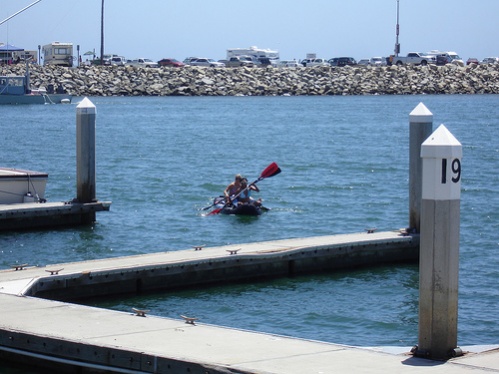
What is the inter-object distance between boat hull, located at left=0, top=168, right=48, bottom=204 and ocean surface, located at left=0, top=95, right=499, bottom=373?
1.32 m

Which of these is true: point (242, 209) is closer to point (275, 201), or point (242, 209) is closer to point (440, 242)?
point (275, 201)

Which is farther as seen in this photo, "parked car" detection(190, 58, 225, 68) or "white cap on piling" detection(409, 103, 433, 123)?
"parked car" detection(190, 58, 225, 68)

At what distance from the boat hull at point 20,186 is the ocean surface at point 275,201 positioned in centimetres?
132

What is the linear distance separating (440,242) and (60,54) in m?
116

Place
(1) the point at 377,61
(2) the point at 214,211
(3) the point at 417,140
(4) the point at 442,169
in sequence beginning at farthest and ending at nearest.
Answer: (1) the point at 377,61 → (2) the point at 214,211 → (3) the point at 417,140 → (4) the point at 442,169

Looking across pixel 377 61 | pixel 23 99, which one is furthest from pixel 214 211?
pixel 377 61

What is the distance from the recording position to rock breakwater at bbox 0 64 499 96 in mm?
115500

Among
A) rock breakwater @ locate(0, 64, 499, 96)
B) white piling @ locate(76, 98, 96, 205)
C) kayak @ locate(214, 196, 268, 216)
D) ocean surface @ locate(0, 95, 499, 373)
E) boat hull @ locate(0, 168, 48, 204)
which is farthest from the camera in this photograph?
rock breakwater @ locate(0, 64, 499, 96)

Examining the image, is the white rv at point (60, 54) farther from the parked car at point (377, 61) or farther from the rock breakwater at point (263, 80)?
the parked car at point (377, 61)

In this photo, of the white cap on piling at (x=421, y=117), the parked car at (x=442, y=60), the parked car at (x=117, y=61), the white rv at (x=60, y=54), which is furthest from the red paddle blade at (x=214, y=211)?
the parked car at (x=442, y=60)

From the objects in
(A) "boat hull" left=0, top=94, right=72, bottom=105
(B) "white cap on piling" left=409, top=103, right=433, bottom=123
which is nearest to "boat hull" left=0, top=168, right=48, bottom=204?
(B) "white cap on piling" left=409, top=103, right=433, bottom=123

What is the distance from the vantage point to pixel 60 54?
12300cm

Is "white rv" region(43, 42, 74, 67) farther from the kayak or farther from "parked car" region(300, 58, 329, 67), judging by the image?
the kayak

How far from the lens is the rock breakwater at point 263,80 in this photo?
379 feet
